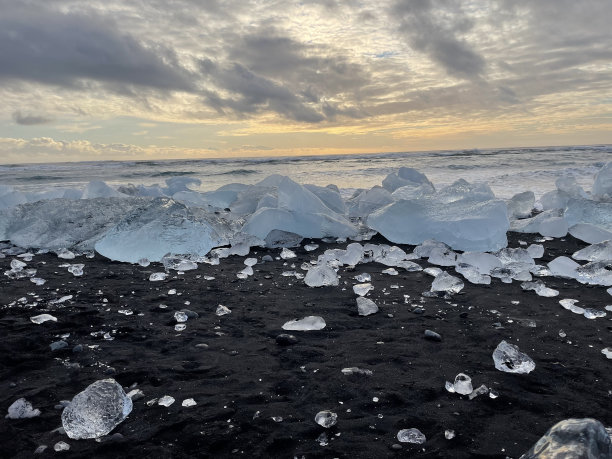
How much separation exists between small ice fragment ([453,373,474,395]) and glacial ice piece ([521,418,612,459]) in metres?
0.45

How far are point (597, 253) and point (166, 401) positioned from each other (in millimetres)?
3230

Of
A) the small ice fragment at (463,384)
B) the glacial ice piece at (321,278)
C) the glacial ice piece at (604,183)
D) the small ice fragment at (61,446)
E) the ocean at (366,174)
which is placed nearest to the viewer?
the small ice fragment at (61,446)

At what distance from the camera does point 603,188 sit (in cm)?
549

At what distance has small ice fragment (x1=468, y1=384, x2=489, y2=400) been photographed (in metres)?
1.44

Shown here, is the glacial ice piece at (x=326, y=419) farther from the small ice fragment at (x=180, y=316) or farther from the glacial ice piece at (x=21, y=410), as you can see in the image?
the small ice fragment at (x=180, y=316)

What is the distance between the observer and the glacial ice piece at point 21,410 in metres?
1.36

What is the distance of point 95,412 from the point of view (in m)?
1.31

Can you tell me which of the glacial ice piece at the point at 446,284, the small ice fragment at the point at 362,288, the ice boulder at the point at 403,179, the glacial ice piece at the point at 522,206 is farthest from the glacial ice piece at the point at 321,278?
the ice boulder at the point at 403,179

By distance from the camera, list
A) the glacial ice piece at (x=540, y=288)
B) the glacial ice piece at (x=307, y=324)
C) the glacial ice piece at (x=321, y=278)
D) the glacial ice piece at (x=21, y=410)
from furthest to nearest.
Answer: the glacial ice piece at (x=321, y=278) < the glacial ice piece at (x=540, y=288) < the glacial ice piece at (x=307, y=324) < the glacial ice piece at (x=21, y=410)

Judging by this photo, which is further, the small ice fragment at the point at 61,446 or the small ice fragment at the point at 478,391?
the small ice fragment at the point at 478,391

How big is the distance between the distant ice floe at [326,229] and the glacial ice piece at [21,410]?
5.39 ft

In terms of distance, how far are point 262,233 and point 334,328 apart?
6.79ft

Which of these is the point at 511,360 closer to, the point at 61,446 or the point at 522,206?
the point at 61,446

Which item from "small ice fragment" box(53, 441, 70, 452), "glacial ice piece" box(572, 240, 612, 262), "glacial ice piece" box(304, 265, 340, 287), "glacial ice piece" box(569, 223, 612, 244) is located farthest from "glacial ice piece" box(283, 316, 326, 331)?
"glacial ice piece" box(569, 223, 612, 244)
